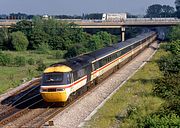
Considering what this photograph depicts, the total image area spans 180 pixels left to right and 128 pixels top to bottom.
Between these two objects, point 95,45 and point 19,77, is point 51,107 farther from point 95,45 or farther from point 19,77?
point 95,45

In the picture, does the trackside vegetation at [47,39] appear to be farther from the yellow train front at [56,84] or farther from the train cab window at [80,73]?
the yellow train front at [56,84]

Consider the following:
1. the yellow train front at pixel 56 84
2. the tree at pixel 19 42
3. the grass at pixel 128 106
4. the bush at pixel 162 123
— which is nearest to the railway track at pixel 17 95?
the yellow train front at pixel 56 84

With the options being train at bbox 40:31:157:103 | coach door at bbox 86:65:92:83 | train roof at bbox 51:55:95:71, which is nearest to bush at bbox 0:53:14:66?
train at bbox 40:31:157:103

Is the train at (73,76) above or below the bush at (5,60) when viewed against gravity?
above

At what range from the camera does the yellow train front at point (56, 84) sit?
1009 inches

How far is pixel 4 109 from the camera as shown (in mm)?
27812

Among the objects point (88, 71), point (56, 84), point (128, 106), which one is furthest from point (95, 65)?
point (128, 106)

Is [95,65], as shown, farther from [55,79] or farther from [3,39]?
[3,39]

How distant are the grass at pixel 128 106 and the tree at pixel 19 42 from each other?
183ft

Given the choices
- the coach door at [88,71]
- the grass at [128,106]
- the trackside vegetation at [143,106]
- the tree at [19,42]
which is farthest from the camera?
the tree at [19,42]

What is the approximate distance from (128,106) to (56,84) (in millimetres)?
4281

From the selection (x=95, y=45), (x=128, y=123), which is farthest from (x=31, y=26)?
(x=128, y=123)

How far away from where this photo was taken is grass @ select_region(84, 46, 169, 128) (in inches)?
860

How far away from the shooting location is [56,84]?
25.8 m
